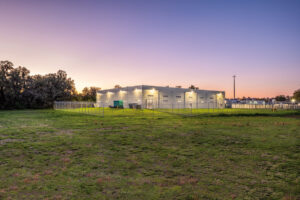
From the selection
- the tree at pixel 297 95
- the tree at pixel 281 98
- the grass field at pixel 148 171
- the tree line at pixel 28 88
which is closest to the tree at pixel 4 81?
the tree line at pixel 28 88

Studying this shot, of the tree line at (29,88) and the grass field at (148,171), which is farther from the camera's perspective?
the tree line at (29,88)

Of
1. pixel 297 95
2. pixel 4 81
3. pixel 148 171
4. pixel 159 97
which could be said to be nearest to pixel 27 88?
pixel 4 81

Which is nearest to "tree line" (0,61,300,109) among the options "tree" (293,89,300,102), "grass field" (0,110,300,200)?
"grass field" (0,110,300,200)

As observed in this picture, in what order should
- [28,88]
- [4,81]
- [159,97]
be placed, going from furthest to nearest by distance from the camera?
[28,88], [4,81], [159,97]

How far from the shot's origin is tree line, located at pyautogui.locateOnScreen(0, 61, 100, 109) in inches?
1796

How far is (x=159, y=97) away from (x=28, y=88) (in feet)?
114

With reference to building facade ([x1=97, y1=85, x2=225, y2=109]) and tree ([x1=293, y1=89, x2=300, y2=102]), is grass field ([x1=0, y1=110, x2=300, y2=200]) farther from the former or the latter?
tree ([x1=293, y1=89, x2=300, y2=102])

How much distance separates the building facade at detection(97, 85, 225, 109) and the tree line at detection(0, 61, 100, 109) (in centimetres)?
1133

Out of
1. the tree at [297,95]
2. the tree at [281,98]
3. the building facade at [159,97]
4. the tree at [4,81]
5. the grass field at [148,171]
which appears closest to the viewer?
the grass field at [148,171]

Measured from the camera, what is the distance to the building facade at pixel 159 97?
123ft

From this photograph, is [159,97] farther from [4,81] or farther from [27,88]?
[4,81]

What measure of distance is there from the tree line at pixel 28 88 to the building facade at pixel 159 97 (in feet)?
37.2

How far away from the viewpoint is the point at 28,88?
4822cm

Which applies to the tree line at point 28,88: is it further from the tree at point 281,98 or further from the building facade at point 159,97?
the tree at point 281,98
